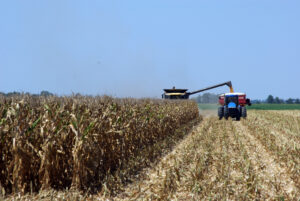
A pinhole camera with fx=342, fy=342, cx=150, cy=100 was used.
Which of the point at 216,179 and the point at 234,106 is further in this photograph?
the point at 234,106

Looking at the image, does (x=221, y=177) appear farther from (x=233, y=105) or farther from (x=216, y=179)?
(x=233, y=105)

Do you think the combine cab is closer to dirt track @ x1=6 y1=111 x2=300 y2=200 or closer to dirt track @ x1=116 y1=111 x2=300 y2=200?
dirt track @ x1=116 y1=111 x2=300 y2=200

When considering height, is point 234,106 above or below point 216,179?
above

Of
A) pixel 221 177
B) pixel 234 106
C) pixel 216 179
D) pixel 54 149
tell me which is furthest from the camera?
pixel 234 106

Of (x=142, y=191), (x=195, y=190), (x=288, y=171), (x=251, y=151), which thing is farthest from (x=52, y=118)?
(x=251, y=151)

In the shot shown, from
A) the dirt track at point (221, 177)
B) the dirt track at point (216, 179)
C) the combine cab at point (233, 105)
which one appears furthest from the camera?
the combine cab at point (233, 105)

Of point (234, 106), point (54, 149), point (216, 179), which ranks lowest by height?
point (216, 179)

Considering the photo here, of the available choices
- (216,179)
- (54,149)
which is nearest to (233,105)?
(216,179)

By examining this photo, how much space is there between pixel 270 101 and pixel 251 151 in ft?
483

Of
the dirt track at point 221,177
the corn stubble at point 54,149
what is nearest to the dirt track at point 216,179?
the dirt track at point 221,177

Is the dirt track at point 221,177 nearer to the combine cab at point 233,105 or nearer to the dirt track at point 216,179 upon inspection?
the dirt track at point 216,179

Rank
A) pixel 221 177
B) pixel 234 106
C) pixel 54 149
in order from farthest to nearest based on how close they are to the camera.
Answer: pixel 234 106 → pixel 221 177 → pixel 54 149

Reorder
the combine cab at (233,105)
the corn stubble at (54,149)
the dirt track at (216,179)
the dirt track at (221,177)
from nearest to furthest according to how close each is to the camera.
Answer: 1. the corn stubble at (54,149)
2. the dirt track at (216,179)
3. the dirt track at (221,177)
4. the combine cab at (233,105)

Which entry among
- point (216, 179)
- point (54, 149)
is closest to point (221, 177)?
point (216, 179)
